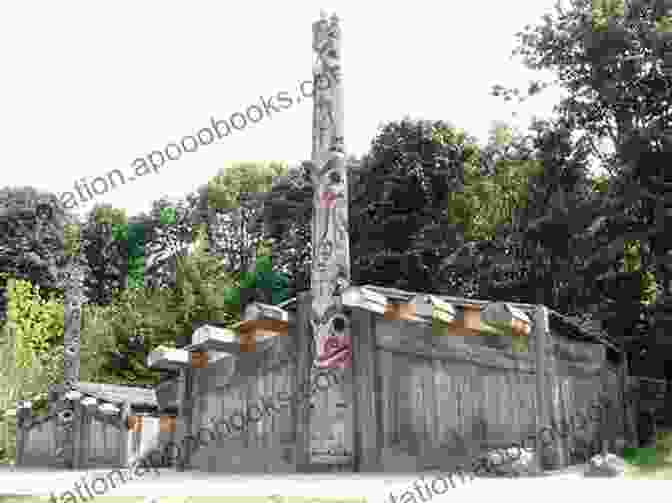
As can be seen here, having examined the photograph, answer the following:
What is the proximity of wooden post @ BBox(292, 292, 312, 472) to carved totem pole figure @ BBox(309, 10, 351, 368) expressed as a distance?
4.44 ft

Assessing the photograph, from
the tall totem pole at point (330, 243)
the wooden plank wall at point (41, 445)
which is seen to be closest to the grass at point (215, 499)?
the tall totem pole at point (330, 243)

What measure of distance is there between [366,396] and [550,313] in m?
3.19

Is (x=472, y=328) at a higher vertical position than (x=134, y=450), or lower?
higher

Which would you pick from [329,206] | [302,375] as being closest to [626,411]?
[302,375]

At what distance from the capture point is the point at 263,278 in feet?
104

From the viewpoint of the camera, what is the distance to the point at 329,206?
1133cm

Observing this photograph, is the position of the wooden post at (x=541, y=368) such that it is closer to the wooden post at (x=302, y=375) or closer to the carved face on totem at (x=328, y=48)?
the wooden post at (x=302, y=375)

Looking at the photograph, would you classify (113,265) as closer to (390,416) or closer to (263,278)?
(263,278)

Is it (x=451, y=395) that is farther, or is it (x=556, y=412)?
(x=451, y=395)

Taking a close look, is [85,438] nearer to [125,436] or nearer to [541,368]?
[125,436]

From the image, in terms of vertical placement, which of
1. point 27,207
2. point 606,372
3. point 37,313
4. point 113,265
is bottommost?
point 606,372

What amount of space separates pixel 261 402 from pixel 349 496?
6.32m

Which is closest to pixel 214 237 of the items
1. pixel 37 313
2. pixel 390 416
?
pixel 37 313

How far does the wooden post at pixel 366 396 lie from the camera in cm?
1147
